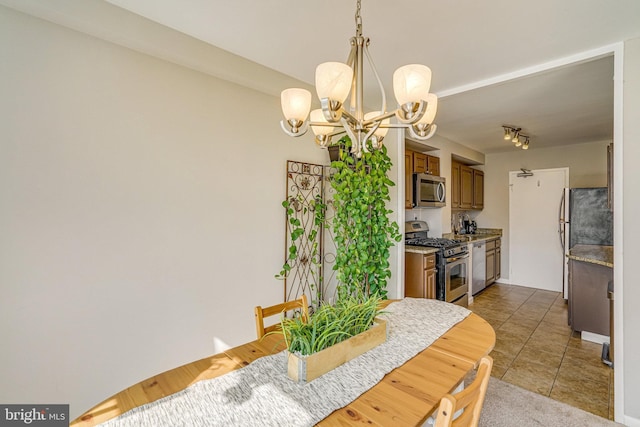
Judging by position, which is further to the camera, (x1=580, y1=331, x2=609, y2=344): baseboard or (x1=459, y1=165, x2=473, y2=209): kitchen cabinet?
(x1=459, y1=165, x2=473, y2=209): kitchen cabinet

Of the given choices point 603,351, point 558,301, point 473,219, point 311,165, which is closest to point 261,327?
point 311,165

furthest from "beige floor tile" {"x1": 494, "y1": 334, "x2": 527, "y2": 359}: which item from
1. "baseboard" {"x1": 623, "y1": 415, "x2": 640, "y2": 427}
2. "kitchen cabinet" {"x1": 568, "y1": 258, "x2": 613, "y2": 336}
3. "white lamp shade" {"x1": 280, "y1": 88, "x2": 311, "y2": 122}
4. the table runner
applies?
"white lamp shade" {"x1": 280, "y1": 88, "x2": 311, "y2": 122}

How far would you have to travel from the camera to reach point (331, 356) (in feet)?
3.47

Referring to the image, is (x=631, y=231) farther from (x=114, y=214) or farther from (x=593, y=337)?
(x=114, y=214)

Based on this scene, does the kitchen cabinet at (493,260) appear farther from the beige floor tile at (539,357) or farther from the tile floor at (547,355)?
the beige floor tile at (539,357)

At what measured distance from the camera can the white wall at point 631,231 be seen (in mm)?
1744

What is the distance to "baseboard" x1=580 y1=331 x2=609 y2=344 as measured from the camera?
2.93 m

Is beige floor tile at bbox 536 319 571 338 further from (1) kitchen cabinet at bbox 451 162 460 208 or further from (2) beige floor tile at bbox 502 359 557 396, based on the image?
→ (1) kitchen cabinet at bbox 451 162 460 208

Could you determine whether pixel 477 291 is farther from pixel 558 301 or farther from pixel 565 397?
pixel 565 397

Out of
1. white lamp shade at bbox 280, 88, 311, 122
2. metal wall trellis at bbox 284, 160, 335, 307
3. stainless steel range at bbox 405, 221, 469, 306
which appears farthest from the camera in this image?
stainless steel range at bbox 405, 221, 469, 306

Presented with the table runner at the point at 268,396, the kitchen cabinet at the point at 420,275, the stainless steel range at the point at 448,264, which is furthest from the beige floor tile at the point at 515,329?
the table runner at the point at 268,396

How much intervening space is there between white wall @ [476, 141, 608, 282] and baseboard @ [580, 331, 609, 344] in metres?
2.29

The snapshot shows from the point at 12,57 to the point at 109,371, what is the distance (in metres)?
1.78

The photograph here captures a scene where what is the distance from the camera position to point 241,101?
2338mm
